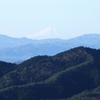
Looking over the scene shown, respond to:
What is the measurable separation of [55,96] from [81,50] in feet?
89.6

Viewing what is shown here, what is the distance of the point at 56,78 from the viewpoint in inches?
3681

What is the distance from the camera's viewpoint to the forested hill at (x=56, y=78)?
8556 centimetres

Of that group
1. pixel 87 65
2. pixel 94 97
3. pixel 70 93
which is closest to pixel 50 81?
pixel 70 93

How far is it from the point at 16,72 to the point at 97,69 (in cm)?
2047

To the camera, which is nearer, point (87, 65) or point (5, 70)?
point (87, 65)

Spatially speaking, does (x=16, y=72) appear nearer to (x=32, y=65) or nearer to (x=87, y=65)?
(x=32, y=65)

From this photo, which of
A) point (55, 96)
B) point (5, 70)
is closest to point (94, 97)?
point (55, 96)

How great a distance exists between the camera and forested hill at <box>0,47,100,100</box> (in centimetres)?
8556

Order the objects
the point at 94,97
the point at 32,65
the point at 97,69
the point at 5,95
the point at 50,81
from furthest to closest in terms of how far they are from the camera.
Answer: the point at 32,65, the point at 97,69, the point at 50,81, the point at 5,95, the point at 94,97

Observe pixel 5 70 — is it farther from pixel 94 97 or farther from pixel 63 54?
pixel 94 97

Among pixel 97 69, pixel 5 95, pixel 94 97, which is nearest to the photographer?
pixel 94 97

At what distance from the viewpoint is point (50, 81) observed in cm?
9275

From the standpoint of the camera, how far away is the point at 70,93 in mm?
89438

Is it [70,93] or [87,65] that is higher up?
[87,65]
